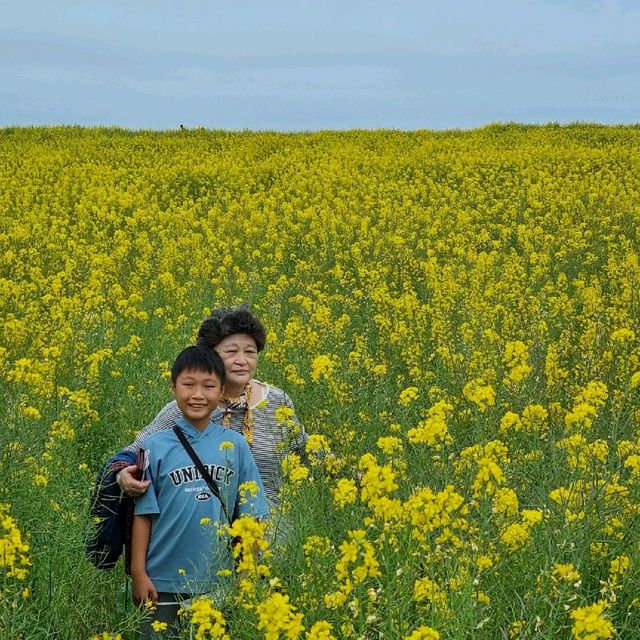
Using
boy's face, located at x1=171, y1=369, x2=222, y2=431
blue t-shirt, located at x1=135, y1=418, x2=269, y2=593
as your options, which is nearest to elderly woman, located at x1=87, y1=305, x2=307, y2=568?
boy's face, located at x1=171, y1=369, x2=222, y2=431

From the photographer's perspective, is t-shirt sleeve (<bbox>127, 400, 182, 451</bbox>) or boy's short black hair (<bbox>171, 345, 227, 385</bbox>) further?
t-shirt sleeve (<bbox>127, 400, 182, 451</bbox>)

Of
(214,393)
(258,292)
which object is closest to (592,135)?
(258,292)

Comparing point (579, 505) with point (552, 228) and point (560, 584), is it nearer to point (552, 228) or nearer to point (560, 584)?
point (560, 584)

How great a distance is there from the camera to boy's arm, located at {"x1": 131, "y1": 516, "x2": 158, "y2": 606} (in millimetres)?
3510

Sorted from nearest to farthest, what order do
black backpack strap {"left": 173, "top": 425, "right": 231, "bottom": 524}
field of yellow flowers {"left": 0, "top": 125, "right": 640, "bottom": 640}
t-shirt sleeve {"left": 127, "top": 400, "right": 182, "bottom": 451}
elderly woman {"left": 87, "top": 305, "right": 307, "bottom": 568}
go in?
1. field of yellow flowers {"left": 0, "top": 125, "right": 640, "bottom": 640}
2. black backpack strap {"left": 173, "top": 425, "right": 231, "bottom": 524}
3. t-shirt sleeve {"left": 127, "top": 400, "right": 182, "bottom": 451}
4. elderly woman {"left": 87, "top": 305, "right": 307, "bottom": 568}

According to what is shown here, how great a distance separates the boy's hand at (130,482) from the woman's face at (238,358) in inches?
31.0

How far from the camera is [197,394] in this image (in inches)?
144

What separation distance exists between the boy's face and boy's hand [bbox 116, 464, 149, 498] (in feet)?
1.04

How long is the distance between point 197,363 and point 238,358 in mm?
484

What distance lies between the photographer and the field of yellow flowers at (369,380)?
2885mm

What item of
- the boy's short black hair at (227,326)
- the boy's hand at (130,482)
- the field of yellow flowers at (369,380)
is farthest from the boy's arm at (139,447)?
the boy's short black hair at (227,326)

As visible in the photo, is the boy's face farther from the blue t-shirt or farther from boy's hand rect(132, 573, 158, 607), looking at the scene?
boy's hand rect(132, 573, 158, 607)

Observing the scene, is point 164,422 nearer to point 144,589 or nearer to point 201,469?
point 201,469

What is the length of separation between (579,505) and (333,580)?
888mm
